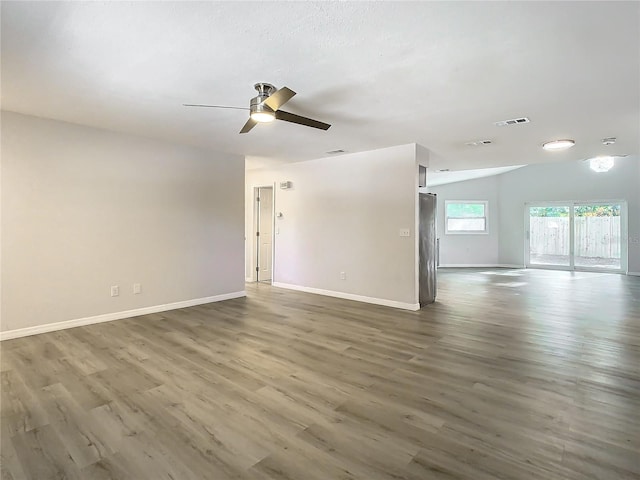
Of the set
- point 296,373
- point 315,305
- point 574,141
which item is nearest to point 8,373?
point 296,373

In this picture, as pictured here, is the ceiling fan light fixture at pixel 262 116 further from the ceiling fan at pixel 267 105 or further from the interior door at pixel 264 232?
the interior door at pixel 264 232

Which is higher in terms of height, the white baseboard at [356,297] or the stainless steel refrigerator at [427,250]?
the stainless steel refrigerator at [427,250]

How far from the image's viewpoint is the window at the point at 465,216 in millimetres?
10852

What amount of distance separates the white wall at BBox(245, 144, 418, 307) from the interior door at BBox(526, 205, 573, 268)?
7.27m

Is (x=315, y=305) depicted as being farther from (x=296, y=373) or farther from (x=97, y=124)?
(x=97, y=124)

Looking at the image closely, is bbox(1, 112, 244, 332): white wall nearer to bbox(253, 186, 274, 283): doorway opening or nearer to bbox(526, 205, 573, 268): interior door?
bbox(253, 186, 274, 283): doorway opening

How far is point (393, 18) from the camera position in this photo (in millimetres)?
1980

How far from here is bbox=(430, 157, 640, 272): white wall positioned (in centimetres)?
889

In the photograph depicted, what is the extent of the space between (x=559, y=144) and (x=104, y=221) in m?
6.41

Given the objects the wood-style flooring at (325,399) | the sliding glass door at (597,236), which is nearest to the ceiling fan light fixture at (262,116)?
the wood-style flooring at (325,399)

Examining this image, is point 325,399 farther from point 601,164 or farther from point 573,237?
point 601,164

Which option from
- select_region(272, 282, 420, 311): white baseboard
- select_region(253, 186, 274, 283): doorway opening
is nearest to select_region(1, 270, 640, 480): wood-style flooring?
select_region(272, 282, 420, 311): white baseboard

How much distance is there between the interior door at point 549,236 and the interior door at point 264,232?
8.05 m

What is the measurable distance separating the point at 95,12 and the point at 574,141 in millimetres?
5656
